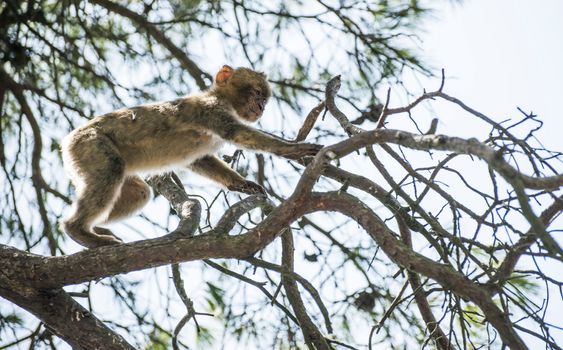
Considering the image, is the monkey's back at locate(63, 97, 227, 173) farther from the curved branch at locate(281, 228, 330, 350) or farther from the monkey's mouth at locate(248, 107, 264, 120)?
the curved branch at locate(281, 228, 330, 350)

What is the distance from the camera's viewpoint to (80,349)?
3.89m

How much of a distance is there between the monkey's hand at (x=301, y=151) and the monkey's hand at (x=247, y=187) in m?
0.67

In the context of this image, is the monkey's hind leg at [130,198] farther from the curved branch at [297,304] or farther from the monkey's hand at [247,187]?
the curved branch at [297,304]

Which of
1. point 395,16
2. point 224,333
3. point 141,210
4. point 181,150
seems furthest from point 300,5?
point 224,333

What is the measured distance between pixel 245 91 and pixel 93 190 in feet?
5.47

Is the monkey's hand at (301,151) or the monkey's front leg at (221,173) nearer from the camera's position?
the monkey's hand at (301,151)

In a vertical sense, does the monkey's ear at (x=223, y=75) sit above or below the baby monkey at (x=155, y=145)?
above

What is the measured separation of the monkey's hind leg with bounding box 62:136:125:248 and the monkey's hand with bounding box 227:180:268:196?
0.89m

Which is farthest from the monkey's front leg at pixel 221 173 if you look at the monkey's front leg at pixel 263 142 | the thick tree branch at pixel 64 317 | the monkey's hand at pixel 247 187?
the thick tree branch at pixel 64 317

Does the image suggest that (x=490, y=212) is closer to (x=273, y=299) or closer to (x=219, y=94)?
(x=273, y=299)

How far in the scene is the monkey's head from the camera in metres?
5.73

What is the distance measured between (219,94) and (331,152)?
2664 millimetres

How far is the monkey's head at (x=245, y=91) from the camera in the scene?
18.8 feet

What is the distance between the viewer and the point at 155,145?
16.9ft
